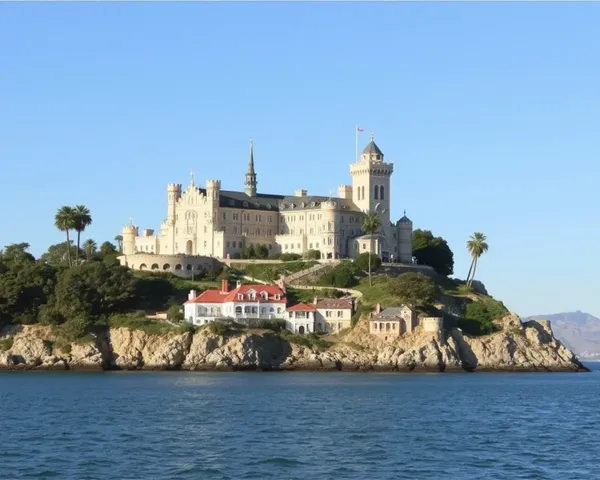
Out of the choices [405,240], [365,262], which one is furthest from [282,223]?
[365,262]

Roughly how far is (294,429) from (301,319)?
5791 centimetres

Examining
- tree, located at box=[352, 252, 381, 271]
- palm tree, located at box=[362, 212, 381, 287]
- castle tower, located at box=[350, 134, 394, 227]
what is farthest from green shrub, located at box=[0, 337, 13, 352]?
castle tower, located at box=[350, 134, 394, 227]

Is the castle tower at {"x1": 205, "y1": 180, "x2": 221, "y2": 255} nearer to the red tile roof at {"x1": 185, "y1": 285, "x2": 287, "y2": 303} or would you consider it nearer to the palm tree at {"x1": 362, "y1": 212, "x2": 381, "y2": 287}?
the palm tree at {"x1": 362, "y1": 212, "x2": 381, "y2": 287}

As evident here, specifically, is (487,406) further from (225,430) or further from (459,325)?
(459,325)

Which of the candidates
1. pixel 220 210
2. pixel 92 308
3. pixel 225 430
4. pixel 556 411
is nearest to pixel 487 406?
pixel 556 411

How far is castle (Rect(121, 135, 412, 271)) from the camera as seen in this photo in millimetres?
150500

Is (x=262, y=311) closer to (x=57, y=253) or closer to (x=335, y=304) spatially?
(x=335, y=304)

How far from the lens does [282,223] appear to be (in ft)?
516

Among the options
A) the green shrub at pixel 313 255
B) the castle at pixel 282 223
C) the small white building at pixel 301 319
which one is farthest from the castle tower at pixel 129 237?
the small white building at pixel 301 319

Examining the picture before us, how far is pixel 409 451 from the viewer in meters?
59.0

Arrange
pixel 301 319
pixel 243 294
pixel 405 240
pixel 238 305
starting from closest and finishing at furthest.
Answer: pixel 238 305
pixel 301 319
pixel 243 294
pixel 405 240

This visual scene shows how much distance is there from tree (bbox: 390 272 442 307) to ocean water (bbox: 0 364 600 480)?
19350mm

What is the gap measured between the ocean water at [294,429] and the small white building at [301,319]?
18468 mm

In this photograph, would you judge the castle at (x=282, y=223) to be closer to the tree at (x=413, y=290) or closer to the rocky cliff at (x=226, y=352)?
the tree at (x=413, y=290)
